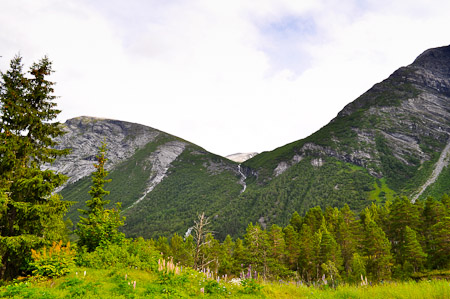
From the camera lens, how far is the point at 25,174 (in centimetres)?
1359

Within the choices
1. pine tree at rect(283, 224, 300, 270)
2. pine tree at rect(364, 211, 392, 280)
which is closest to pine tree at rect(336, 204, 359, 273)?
pine tree at rect(364, 211, 392, 280)

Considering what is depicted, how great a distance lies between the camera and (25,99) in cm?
1462

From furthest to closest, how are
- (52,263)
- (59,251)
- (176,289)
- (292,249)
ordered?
(292,249)
(59,251)
(52,263)
(176,289)

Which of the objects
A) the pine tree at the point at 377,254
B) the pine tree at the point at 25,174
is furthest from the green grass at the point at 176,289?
the pine tree at the point at 377,254

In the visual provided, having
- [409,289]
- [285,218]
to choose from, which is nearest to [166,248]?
[409,289]

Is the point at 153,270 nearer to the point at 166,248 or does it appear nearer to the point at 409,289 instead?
the point at 409,289

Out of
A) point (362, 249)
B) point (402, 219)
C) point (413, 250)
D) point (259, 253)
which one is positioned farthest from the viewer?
point (402, 219)

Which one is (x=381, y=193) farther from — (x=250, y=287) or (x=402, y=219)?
(x=250, y=287)

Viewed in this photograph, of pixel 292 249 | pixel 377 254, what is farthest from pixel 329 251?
pixel 292 249

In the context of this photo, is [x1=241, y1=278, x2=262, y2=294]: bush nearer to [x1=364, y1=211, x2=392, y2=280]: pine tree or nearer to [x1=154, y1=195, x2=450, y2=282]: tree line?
[x1=154, y1=195, x2=450, y2=282]: tree line

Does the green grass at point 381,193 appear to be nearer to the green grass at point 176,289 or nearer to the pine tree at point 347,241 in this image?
the pine tree at point 347,241

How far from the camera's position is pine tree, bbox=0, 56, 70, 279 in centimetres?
1248

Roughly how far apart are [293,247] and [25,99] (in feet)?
171

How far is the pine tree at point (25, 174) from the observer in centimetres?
1248
